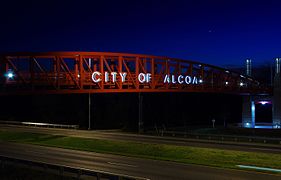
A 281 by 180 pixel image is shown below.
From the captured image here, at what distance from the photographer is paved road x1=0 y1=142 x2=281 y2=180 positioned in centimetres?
2200

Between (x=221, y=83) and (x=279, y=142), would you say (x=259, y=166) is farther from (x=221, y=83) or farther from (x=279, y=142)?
(x=221, y=83)

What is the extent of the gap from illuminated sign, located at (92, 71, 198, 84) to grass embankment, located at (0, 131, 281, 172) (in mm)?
12737

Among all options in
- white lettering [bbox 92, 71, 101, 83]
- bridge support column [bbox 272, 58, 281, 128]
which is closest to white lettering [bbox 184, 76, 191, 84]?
bridge support column [bbox 272, 58, 281, 128]

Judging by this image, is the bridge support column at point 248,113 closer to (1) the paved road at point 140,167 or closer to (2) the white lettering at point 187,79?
(2) the white lettering at point 187,79

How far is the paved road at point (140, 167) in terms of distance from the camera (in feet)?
72.2

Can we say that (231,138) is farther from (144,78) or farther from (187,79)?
(187,79)

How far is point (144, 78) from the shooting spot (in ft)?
217

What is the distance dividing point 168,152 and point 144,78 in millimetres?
32865

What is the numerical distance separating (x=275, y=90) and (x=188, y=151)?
2388 inches

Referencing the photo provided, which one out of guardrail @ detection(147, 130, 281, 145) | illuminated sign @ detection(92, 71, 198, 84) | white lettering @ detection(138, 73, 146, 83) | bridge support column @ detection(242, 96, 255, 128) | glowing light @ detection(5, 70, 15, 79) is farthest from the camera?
bridge support column @ detection(242, 96, 255, 128)

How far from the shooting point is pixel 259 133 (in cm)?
6981

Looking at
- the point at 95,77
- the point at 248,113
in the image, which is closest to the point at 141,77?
the point at 95,77

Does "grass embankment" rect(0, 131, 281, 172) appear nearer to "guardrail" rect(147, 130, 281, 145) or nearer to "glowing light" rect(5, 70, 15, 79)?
"glowing light" rect(5, 70, 15, 79)

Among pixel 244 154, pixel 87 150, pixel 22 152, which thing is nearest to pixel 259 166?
pixel 244 154
